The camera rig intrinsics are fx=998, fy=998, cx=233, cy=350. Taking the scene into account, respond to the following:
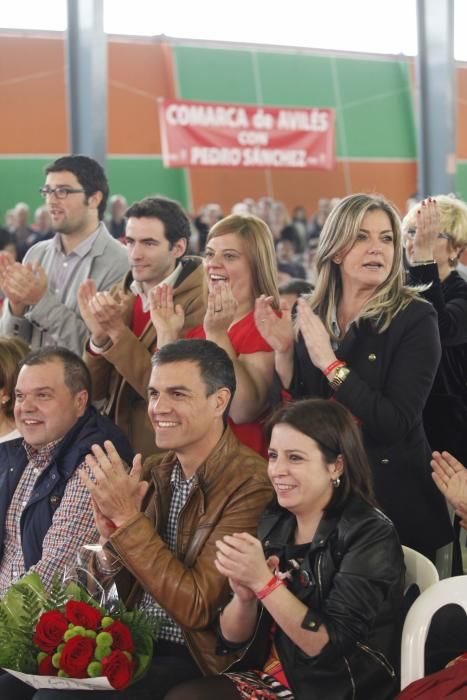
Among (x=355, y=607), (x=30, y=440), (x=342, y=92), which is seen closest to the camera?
(x=355, y=607)

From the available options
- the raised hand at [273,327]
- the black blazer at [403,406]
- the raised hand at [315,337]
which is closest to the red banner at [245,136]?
the raised hand at [273,327]

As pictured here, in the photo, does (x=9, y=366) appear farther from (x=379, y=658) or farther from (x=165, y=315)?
(x=379, y=658)

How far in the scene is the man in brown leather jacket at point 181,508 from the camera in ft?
7.59

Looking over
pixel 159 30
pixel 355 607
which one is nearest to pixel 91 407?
pixel 355 607

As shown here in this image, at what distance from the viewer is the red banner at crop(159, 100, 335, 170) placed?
10.3m

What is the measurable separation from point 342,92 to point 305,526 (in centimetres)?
1153

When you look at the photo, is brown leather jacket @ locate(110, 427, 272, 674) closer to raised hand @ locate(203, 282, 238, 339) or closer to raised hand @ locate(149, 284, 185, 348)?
raised hand @ locate(203, 282, 238, 339)

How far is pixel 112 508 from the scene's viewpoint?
235cm

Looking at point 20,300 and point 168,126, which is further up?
point 168,126

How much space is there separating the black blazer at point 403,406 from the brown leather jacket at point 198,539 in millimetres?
336

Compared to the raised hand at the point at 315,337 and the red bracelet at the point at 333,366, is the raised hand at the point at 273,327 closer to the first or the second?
the raised hand at the point at 315,337

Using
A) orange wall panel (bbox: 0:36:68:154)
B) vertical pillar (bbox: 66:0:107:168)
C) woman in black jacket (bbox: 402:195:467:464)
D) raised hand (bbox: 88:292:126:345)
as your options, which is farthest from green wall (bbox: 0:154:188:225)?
woman in black jacket (bbox: 402:195:467:464)

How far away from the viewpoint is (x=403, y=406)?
2.57 m

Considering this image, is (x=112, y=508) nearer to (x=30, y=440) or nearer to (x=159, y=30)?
(x=30, y=440)
